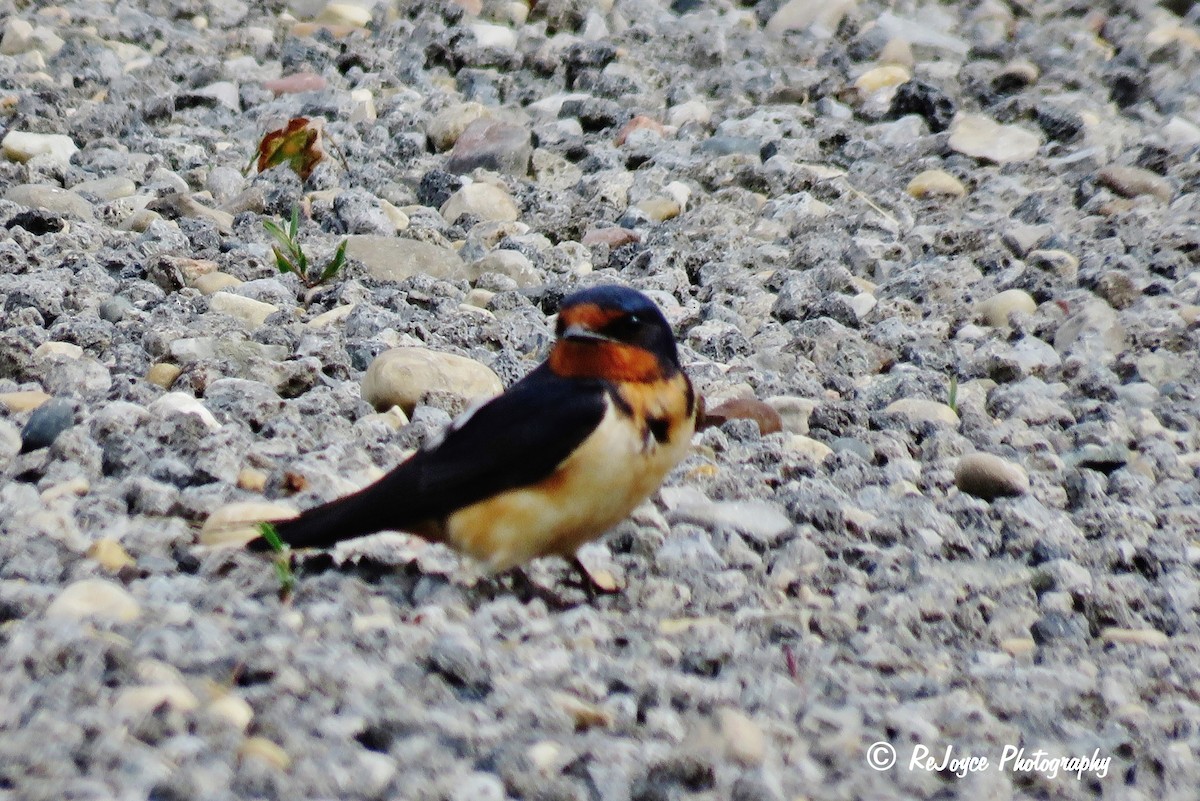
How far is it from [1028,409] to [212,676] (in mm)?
3115

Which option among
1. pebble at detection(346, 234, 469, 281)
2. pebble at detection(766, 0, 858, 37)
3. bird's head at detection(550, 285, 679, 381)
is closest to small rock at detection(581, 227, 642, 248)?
pebble at detection(346, 234, 469, 281)

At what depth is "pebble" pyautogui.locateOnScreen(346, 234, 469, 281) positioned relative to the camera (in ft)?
19.1

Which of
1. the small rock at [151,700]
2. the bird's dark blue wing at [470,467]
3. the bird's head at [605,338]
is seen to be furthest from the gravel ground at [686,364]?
the bird's head at [605,338]

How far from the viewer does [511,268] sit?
5.96 meters

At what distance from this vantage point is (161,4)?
8.33 metres

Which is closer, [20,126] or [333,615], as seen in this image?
[333,615]

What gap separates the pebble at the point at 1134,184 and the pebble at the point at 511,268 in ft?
8.34

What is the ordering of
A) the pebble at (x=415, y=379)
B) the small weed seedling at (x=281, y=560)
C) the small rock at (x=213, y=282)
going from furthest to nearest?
the small rock at (x=213, y=282)
the pebble at (x=415, y=379)
the small weed seedling at (x=281, y=560)

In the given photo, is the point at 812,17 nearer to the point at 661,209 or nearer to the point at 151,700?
the point at 661,209

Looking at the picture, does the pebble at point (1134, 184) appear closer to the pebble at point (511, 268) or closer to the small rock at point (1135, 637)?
the pebble at point (511, 268)

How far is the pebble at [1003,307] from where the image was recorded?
5.90 meters

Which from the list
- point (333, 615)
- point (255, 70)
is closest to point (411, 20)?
point (255, 70)

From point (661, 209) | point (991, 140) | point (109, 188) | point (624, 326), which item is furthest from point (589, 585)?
point (991, 140)

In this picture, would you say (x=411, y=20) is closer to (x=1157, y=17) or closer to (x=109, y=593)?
(x=1157, y=17)
